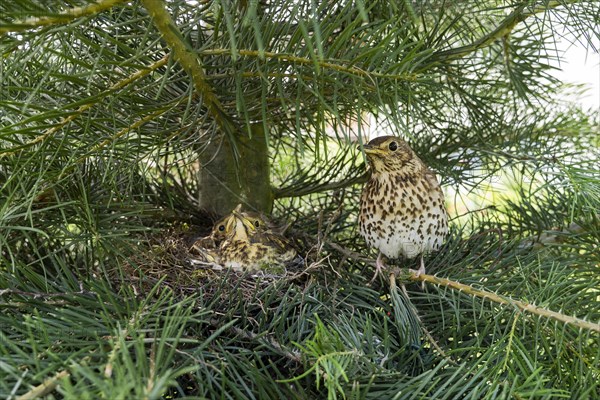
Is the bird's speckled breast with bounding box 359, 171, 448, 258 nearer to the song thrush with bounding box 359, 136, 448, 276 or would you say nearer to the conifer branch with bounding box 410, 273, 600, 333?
the song thrush with bounding box 359, 136, 448, 276

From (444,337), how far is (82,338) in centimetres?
51

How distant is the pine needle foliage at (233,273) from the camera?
1.99 ft

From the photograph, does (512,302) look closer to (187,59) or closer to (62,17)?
(187,59)

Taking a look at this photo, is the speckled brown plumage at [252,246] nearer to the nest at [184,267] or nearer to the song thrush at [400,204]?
the nest at [184,267]

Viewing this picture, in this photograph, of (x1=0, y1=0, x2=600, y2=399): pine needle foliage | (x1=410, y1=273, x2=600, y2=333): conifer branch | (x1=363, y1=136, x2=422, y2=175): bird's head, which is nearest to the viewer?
(x1=0, y1=0, x2=600, y2=399): pine needle foliage

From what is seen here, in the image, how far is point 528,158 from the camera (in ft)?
4.08

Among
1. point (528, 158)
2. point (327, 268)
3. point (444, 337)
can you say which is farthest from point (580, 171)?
point (327, 268)

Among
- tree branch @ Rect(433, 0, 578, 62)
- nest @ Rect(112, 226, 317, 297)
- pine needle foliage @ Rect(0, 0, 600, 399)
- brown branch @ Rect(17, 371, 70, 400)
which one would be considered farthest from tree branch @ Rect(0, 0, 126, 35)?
tree branch @ Rect(433, 0, 578, 62)

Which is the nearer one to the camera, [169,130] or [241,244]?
[169,130]

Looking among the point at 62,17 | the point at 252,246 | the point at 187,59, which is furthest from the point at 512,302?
the point at 252,246

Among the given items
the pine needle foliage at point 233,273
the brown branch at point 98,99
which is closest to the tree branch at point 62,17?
the pine needle foliage at point 233,273

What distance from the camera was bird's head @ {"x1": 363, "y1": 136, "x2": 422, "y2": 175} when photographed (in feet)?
4.66

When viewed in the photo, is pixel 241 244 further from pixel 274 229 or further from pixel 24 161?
pixel 24 161

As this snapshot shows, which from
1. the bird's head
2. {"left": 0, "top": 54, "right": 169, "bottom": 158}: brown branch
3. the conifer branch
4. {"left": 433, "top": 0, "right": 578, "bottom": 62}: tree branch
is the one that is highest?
{"left": 433, "top": 0, "right": 578, "bottom": 62}: tree branch
